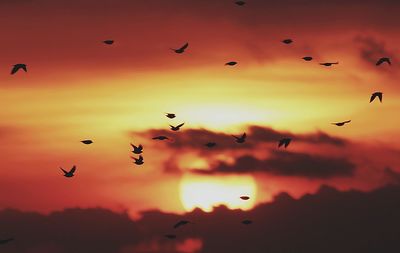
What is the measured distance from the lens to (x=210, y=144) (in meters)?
113

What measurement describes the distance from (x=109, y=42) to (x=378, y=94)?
27839 mm

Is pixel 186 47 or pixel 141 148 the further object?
pixel 141 148

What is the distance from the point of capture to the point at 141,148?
110m

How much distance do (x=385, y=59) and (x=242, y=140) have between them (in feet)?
56.7

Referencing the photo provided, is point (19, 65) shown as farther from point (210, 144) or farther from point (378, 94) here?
point (378, 94)

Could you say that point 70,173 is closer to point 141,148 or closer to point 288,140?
point 141,148

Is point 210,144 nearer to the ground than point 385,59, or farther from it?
nearer to the ground

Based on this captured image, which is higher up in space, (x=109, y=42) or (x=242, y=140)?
(x=109, y=42)

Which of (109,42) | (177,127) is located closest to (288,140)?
(177,127)

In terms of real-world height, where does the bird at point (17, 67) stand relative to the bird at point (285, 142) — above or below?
above

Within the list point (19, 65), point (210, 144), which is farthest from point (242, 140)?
point (19, 65)

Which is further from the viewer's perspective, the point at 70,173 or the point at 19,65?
the point at 70,173

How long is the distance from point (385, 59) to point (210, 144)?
2096 centimetres

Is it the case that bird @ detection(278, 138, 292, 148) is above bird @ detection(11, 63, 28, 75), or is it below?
below
